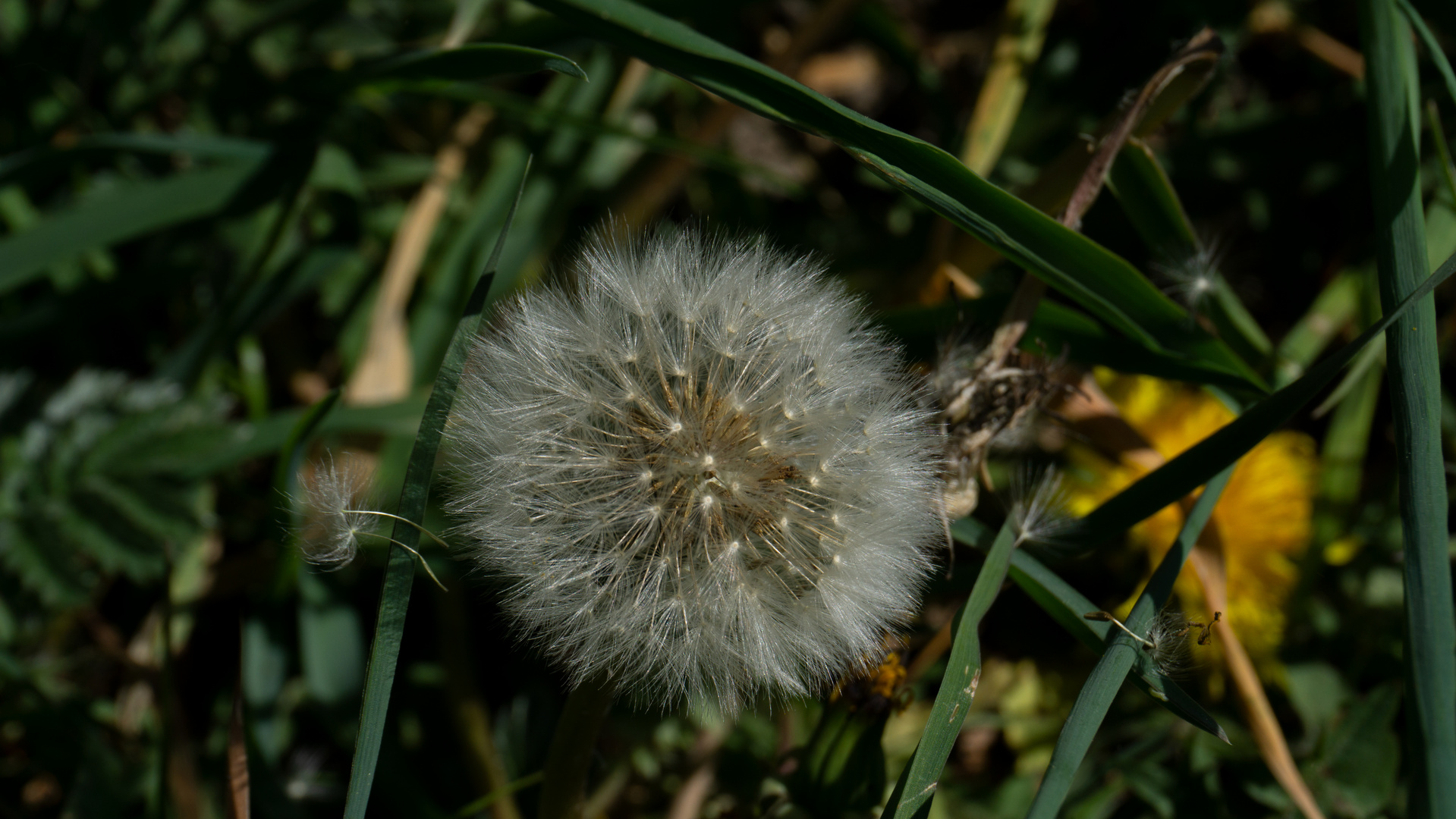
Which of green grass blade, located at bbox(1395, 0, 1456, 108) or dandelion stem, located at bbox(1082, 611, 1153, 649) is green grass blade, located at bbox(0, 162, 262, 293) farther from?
green grass blade, located at bbox(1395, 0, 1456, 108)

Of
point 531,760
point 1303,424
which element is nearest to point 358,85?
point 531,760

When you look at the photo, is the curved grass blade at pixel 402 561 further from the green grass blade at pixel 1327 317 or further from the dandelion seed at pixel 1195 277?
the green grass blade at pixel 1327 317

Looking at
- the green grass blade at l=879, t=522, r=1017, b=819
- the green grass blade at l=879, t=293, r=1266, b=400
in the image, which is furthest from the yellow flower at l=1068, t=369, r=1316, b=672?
the green grass blade at l=879, t=522, r=1017, b=819

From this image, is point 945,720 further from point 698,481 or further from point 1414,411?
point 1414,411

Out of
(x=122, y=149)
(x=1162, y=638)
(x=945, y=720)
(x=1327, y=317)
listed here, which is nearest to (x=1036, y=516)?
(x=1162, y=638)

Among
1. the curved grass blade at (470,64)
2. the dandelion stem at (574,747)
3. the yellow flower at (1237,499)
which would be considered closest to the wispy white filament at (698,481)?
the dandelion stem at (574,747)

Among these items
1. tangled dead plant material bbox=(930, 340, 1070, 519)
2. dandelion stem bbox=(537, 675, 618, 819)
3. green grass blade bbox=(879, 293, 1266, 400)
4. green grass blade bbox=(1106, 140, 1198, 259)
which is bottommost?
dandelion stem bbox=(537, 675, 618, 819)

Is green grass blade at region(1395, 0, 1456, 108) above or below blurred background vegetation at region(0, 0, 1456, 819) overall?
above
